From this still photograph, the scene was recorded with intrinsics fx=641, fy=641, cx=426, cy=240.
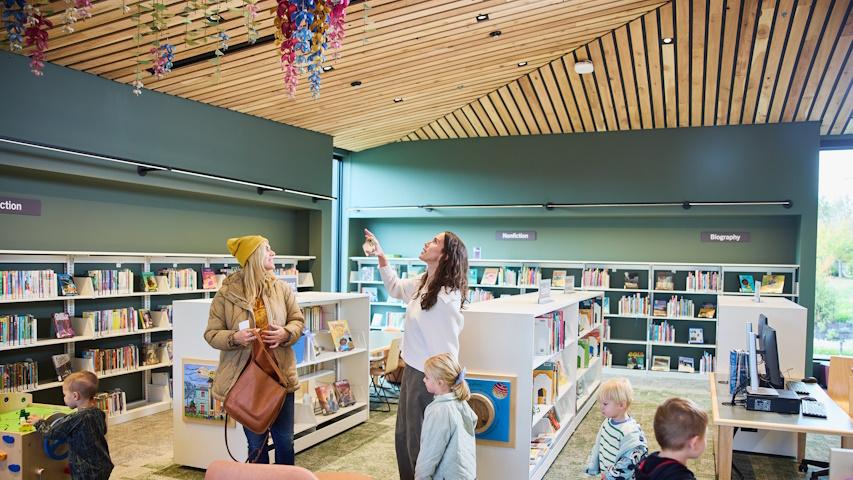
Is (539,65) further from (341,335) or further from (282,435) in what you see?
(282,435)

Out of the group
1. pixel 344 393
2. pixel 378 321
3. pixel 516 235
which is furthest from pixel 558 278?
pixel 344 393

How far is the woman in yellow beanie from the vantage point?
3.87m

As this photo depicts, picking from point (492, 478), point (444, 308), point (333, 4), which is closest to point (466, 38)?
point (444, 308)

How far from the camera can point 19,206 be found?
648 cm

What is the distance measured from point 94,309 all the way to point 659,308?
8.14 m

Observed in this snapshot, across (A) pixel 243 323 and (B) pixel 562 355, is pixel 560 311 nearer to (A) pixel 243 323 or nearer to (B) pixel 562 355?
(B) pixel 562 355

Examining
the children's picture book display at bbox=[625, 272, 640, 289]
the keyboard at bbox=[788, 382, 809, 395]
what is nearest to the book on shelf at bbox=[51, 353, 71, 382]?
the keyboard at bbox=[788, 382, 809, 395]

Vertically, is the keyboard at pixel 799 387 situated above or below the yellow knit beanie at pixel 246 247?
below

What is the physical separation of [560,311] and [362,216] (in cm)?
700

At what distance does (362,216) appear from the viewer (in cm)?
1250

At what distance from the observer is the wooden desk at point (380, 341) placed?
747cm

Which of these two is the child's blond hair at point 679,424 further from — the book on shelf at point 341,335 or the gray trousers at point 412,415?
the book on shelf at point 341,335

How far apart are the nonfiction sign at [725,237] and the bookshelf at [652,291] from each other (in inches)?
19.0

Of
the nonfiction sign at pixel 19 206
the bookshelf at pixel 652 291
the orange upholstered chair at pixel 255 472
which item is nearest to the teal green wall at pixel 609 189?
the bookshelf at pixel 652 291
